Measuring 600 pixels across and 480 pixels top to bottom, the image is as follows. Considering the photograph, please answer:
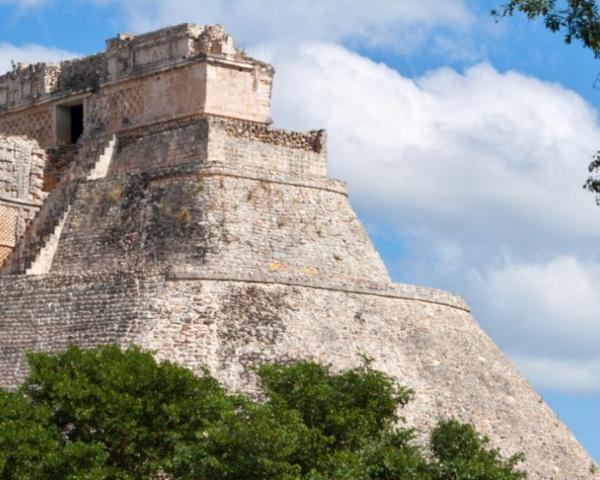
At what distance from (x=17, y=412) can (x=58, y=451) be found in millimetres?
1003

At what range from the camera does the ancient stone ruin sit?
3083 cm

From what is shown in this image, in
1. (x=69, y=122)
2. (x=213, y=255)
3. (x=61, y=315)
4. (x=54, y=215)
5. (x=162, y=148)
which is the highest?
(x=69, y=122)

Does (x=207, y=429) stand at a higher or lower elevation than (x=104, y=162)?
lower

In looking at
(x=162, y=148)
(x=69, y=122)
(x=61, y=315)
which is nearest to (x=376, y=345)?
A: (x=61, y=315)

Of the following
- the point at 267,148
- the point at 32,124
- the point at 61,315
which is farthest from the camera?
the point at 32,124

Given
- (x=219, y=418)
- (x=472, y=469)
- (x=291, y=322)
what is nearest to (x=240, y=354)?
(x=291, y=322)

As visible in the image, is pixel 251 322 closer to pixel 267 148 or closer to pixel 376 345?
pixel 376 345

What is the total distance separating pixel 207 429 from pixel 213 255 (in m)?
6.44

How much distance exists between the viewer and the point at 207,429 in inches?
1024

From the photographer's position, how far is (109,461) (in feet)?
88.1

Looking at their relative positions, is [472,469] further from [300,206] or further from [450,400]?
[300,206]

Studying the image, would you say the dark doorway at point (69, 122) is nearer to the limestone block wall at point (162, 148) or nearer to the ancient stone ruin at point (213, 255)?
the ancient stone ruin at point (213, 255)

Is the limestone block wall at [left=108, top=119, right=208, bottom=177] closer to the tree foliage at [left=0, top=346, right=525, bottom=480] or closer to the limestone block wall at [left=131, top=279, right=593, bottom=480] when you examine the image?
the limestone block wall at [left=131, top=279, right=593, bottom=480]

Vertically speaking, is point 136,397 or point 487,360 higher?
point 487,360
